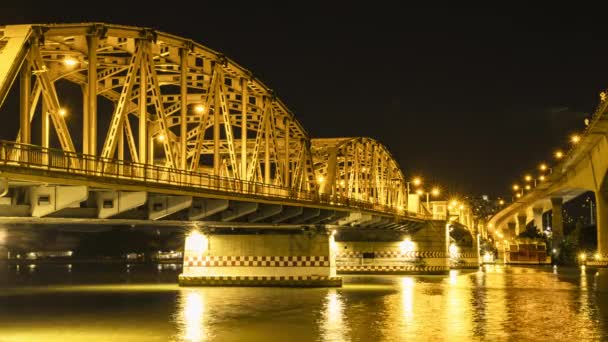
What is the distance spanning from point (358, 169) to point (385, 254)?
9.50 meters

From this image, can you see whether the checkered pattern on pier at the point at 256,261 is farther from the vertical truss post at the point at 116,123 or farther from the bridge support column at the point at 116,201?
the vertical truss post at the point at 116,123

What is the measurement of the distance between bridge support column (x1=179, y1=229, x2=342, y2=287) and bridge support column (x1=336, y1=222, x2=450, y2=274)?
30228mm

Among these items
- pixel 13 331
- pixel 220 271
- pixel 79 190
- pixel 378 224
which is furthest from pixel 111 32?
pixel 378 224

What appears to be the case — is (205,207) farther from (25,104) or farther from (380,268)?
(380,268)

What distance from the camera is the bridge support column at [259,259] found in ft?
180

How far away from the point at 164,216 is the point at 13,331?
10.9 meters

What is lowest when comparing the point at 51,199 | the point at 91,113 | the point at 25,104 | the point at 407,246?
the point at 407,246

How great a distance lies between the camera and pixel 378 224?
81.6m

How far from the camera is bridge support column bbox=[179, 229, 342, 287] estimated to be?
180ft

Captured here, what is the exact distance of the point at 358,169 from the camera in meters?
88.8

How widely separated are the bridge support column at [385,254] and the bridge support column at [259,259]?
1190 inches

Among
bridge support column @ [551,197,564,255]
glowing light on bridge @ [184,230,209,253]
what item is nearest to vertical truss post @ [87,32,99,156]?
glowing light on bridge @ [184,230,209,253]

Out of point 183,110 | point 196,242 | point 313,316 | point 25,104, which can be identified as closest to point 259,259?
point 196,242

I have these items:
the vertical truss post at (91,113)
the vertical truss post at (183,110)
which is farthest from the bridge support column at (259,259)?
the vertical truss post at (91,113)
